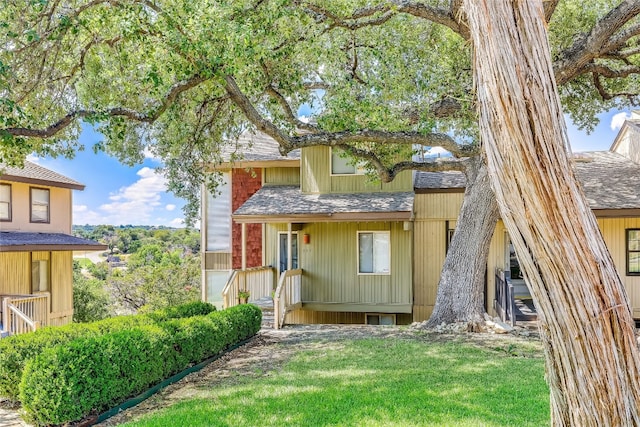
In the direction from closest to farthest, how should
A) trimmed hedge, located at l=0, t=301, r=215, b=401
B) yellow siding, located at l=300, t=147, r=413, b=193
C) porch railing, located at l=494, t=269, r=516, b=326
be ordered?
trimmed hedge, located at l=0, t=301, r=215, b=401 < porch railing, located at l=494, t=269, r=516, b=326 < yellow siding, located at l=300, t=147, r=413, b=193

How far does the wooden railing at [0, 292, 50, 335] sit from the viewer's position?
12195 mm

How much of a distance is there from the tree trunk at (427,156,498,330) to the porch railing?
83cm

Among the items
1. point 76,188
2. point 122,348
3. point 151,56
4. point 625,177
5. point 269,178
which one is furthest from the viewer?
point 76,188

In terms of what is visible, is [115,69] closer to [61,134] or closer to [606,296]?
[61,134]

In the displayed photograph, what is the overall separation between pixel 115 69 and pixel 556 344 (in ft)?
33.2

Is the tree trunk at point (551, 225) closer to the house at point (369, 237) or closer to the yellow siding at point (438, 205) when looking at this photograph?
the house at point (369, 237)

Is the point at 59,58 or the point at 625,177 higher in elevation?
the point at 59,58

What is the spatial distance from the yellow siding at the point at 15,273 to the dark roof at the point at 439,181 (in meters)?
12.7

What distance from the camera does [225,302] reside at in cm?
1266

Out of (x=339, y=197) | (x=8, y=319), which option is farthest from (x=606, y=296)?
(x=8, y=319)

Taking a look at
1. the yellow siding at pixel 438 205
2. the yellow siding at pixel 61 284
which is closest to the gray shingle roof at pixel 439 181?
the yellow siding at pixel 438 205

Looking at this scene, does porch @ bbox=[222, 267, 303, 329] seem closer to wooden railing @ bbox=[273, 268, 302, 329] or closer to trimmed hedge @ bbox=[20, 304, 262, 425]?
wooden railing @ bbox=[273, 268, 302, 329]

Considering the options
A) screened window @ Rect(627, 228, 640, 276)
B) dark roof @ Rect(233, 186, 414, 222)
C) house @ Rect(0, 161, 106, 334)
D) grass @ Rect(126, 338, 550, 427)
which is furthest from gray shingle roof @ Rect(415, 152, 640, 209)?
house @ Rect(0, 161, 106, 334)

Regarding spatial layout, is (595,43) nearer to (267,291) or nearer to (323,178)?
(323,178)
